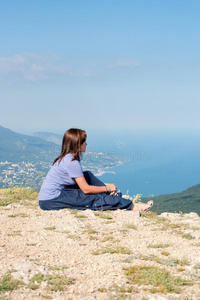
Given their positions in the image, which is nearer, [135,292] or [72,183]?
[135,292]

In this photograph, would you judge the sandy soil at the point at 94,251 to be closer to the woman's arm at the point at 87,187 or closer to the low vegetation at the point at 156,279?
the low vegetation at the point at 156,279

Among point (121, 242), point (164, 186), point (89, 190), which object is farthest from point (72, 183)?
point (164, 186)

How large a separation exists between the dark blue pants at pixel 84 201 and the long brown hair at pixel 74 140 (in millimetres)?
743

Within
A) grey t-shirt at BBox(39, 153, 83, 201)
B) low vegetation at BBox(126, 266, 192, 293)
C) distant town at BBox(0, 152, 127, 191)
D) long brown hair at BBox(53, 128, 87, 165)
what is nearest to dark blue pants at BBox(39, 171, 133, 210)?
grey t-shirt at BBox(39, 153, 83, 201)

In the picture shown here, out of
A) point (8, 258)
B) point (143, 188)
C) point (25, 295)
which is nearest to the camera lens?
point (25, 295)

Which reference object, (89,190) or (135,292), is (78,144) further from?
(135,292)

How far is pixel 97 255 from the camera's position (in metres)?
4.27

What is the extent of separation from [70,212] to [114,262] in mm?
3061

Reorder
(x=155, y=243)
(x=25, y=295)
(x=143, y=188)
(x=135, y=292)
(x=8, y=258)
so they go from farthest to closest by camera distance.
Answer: (x=143, y=188) → (x=155, y=243) → (x=8, y=258) → (x=135, y=292) → (x=25, y=295)

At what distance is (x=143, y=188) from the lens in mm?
160375

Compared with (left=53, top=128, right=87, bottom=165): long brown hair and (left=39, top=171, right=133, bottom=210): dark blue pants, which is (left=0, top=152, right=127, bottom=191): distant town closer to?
(left=39, top=171, right=133, bottom=210): dark blue pants

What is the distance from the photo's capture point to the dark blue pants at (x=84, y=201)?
6988 mm

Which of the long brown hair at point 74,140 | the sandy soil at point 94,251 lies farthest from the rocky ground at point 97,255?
the long brown hair at point 74,140

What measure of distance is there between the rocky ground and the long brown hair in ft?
4.73
